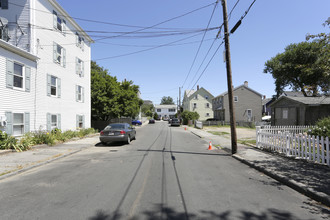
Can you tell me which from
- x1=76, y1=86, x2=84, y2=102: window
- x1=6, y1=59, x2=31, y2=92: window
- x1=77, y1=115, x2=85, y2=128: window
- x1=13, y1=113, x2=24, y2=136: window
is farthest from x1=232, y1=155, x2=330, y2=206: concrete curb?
x1=76, y1=86, x2=84, y2=102: window

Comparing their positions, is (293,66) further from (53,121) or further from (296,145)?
(53,121)

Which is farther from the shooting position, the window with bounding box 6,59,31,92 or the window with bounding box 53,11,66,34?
the window with bounding box 53,11,66,34

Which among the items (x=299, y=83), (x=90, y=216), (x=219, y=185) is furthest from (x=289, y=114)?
(x=90, y=216)

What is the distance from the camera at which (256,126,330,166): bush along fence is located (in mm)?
6891

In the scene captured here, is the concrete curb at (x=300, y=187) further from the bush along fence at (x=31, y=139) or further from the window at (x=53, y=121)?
the window at (x=53, y=121)

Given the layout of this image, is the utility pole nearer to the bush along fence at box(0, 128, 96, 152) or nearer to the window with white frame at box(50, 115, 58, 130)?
the bush along fence at box(0, 128, 96, 152)

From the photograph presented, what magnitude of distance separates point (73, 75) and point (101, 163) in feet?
43.7

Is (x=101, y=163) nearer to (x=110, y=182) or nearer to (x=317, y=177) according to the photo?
(x=110, y=182)

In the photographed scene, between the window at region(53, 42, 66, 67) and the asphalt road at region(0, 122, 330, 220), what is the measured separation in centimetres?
1160

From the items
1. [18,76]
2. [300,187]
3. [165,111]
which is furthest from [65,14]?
[165,111]

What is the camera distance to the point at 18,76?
38.5ft

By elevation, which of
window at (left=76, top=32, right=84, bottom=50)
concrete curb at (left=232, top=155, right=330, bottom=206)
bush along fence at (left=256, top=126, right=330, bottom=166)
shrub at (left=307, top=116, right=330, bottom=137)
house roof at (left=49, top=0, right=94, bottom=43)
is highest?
house roof at (left=49, top=0, right=94, bottom=43)

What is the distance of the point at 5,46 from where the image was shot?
10570 mm

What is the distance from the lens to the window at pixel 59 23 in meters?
15.5
